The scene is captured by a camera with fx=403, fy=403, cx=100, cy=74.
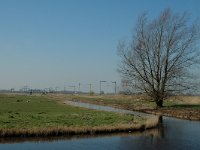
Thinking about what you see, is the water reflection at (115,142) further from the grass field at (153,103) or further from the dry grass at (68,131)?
the grass field at (153,103)

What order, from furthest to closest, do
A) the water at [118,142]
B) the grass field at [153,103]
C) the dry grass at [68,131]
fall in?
the grass field at [153,103], the dry grass at [68,131], the water at [118,142]

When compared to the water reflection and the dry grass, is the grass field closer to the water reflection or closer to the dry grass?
the dry grass

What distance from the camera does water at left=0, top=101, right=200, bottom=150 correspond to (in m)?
28.7

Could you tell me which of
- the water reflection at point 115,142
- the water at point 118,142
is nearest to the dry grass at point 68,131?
the water reflection at point 115,142

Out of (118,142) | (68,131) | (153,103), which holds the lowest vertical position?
(118,142)

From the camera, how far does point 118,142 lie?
31.2 m

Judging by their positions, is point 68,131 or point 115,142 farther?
point 68,131

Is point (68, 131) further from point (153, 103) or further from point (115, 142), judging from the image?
point (153, 103)

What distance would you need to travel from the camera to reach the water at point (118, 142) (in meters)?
28.7

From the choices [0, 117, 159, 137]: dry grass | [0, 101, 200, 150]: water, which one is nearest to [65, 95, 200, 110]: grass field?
[0, 117, 159, 137]: dry grass

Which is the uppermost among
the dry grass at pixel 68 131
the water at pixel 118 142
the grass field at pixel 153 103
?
the grass field at pixel 153 103

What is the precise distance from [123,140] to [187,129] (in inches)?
423

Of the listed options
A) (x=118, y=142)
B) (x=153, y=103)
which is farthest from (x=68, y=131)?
(x=153, y=103)

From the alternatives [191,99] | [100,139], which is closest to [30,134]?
[100,139]
